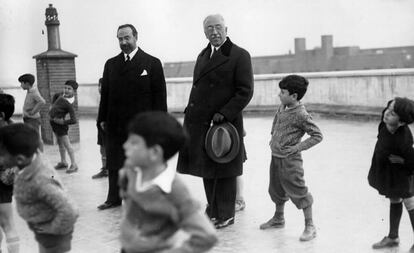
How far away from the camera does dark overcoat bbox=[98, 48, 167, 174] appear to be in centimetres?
632

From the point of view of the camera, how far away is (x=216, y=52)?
5703 millimetres

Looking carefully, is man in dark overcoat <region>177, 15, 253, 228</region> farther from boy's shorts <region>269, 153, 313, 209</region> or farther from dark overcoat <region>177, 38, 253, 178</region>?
boy's shorts <region>269, 153, 313, 209</region>

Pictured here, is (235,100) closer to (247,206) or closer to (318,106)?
(247,206)

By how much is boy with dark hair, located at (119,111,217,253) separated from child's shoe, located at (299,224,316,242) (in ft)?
9.50

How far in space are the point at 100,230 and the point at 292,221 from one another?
1.80 metres

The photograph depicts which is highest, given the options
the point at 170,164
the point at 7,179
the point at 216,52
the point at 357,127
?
the point at 216,52

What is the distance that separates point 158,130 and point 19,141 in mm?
1157

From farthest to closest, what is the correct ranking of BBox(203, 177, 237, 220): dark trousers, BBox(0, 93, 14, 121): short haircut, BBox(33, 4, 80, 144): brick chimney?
BBox(33, 4, 80, 144): brick chimney < BBox(203, 177, 237, 220): dark trousers < BBox(0, 93, 14, 121): short haircut

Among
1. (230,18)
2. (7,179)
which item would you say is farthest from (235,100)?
(230,18)

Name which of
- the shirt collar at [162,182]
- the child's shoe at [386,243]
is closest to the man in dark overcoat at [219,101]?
the child's shoe at [386,243]

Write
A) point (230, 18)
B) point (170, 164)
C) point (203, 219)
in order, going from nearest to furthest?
point (203, 219), point (170, 164), point (230, 18)

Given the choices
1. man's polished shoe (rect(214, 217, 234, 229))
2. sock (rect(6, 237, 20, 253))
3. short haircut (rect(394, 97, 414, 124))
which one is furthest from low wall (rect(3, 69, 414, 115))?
sock (rect(6, 237, 20, 253))

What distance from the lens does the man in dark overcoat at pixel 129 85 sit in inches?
249

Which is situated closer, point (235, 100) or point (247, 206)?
point (235, 100)
